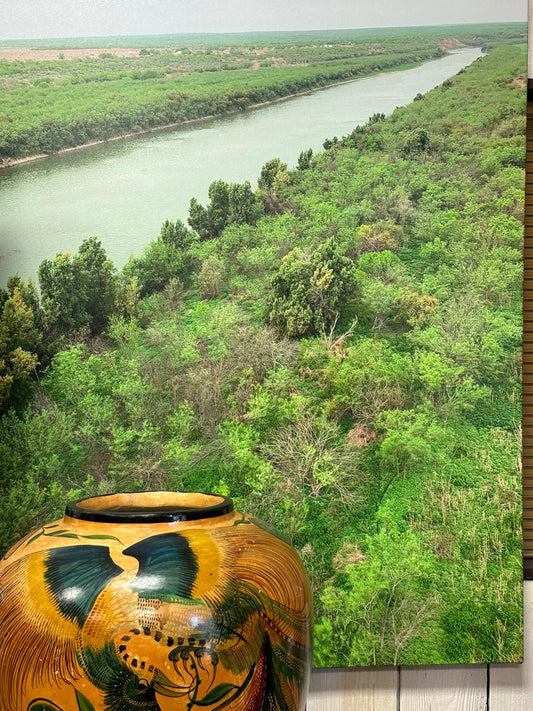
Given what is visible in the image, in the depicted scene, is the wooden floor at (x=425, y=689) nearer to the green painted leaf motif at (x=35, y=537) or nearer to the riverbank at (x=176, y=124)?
the green painted leaf motif at (x=35, y=537)

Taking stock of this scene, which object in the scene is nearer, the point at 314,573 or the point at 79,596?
the point at 79,596

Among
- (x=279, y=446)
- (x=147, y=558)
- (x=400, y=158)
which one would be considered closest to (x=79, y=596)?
(x=147, y=558)

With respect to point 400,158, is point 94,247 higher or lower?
lower

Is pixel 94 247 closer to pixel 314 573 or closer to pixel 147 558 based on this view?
pixel 314 573

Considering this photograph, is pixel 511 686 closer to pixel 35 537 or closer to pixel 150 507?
pixel 150 507

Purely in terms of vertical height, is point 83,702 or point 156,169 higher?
point 156,169

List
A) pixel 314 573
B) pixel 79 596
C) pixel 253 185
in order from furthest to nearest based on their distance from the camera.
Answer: pixel 253 185, pixel 314 573, pixel 79 596

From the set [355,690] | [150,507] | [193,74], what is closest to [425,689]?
[355,690]
